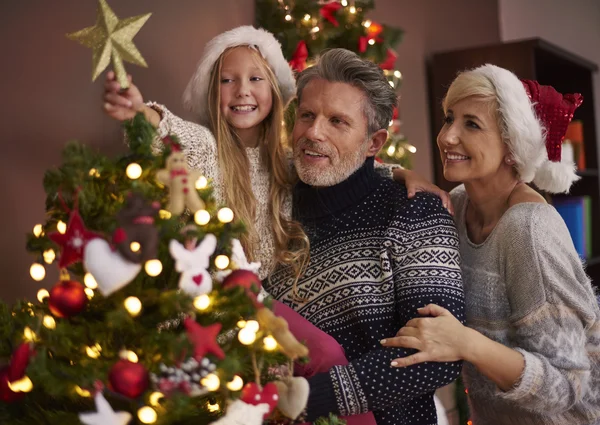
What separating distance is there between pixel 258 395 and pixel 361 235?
720 mm

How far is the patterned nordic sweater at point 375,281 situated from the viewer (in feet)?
4.86

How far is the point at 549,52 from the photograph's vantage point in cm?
343

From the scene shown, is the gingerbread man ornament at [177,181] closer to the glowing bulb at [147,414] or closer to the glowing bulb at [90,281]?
the glowing bulb at [90,281]

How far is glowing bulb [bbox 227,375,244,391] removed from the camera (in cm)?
111

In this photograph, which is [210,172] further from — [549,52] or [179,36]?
[549,52]

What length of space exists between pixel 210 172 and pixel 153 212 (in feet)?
2.12

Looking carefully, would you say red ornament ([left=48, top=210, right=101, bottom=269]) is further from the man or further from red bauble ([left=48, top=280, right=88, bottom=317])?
the man

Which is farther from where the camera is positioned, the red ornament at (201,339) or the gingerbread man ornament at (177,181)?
the gingerbread man ornament at (177,181)

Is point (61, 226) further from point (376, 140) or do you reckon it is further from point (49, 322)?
point (376, 140)

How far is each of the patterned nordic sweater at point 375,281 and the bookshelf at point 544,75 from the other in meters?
1.27

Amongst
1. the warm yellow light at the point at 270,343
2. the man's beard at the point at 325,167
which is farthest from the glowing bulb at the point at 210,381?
the man's beard at the point at 325,167

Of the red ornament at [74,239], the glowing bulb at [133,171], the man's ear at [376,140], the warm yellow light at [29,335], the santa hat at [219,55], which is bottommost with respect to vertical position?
the warm yellow light at [29,335]

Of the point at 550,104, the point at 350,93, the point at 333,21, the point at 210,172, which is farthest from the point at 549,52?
the point at 210,172

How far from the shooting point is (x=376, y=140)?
6.03ft
